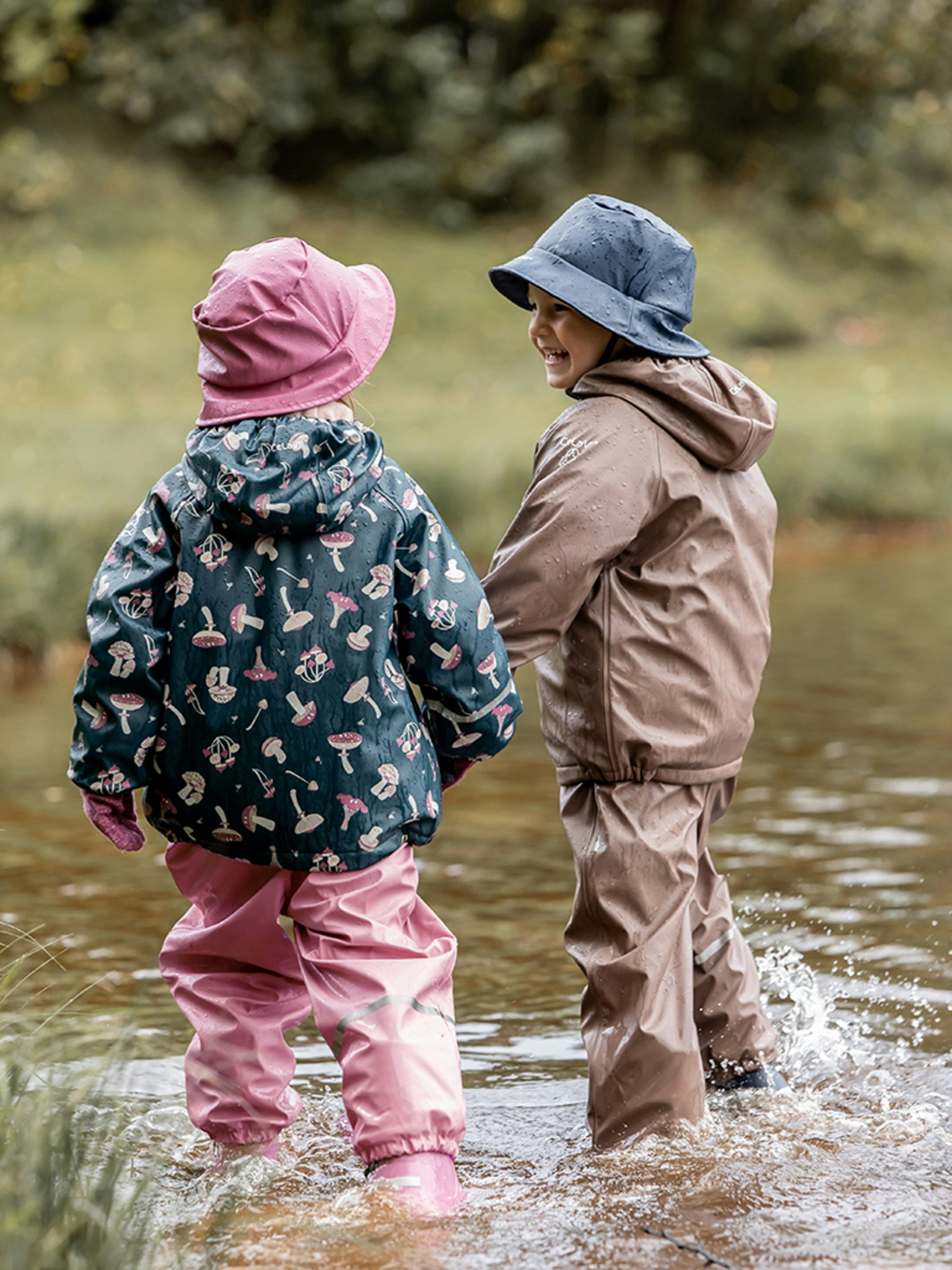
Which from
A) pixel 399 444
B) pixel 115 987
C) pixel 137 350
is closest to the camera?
pixel 115 987

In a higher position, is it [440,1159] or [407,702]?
[407,702]

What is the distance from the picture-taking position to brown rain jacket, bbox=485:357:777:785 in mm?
2992

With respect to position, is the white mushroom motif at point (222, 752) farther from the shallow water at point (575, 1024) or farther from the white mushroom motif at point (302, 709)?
the shallow water at point (575, 1024)

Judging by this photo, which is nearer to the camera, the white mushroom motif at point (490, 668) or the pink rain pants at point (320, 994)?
the pink rain pants at point (320, 994)

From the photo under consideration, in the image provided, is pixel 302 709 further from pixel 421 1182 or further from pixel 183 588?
pixel 421 1182

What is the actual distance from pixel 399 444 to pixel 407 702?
8.63 metres

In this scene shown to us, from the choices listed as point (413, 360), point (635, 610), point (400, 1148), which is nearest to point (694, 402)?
point (635, 610)

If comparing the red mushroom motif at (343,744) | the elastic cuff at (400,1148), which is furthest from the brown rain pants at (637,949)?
the red mushroom motif at (343,744)

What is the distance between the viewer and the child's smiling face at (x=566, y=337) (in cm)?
319

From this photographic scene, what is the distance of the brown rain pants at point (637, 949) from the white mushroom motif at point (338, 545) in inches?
26.2

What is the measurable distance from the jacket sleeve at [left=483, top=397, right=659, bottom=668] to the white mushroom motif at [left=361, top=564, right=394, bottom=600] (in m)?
0.28

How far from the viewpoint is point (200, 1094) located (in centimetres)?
305

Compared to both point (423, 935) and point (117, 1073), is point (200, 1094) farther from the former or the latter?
point (117, 1073)

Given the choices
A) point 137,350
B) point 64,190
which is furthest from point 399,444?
point 64,190
